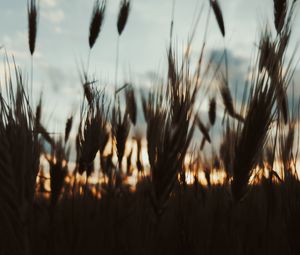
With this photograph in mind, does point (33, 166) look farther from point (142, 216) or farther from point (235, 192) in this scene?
point (142, 216)

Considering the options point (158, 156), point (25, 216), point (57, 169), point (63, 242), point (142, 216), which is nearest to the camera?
point (25, 216)

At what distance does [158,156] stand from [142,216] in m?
0.56

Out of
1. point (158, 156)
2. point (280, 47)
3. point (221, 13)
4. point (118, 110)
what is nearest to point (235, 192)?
point (158, 156)

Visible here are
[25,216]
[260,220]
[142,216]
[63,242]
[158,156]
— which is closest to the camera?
[25,216]

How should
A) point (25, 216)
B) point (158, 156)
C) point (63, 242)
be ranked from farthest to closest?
point (63, 242), point (158, 156), point (25, 216)

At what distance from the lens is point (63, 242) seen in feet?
4.44

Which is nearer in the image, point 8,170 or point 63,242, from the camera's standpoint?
point 8,170

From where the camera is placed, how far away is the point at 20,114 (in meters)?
0.85

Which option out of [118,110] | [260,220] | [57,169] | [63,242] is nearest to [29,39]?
[118,110]

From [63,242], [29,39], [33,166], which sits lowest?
[63,242]

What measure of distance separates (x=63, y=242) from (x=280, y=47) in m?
0.83

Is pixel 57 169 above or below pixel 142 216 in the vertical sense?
above

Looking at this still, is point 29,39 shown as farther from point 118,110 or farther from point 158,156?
point 158,156

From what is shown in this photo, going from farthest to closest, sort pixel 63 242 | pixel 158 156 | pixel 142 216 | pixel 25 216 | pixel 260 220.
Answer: pixel 260 220 < pixel 142 216 < pixel 63 242 < pixel 158 156 < pixel 25 216
